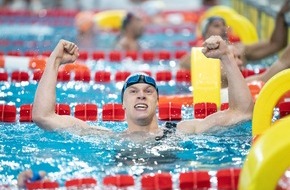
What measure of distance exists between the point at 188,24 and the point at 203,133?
8.32m

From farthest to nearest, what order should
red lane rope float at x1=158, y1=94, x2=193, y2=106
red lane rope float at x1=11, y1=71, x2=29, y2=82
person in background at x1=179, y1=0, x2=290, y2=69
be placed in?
person in background at x1=179, y1=0, x2=290, y2=69 < red lane rope float at x1=11, y1=71, x2=29, y2=82 < red lane rope float at x1=158, y1=94, x2=193, y2=106

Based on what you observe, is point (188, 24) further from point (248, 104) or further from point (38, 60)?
point (248, 104)

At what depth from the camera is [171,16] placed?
1430 cm

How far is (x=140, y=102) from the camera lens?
5.32 m

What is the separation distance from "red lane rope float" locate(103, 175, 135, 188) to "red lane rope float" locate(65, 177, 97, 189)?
2.6 inches

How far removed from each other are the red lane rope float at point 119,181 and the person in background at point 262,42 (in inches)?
145

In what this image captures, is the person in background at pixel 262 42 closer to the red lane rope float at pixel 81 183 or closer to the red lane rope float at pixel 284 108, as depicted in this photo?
the red lane rope float at pixel 284 108

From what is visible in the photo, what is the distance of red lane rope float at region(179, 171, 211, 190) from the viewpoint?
4281mm

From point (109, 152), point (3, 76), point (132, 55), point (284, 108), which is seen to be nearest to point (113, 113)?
point (109, 152)

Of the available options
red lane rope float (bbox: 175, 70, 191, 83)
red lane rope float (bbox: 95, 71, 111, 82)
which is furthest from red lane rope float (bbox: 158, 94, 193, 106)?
red lane rope float (bbox: 95, 71, 111, 82)

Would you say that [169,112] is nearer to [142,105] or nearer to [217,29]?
[142,105]

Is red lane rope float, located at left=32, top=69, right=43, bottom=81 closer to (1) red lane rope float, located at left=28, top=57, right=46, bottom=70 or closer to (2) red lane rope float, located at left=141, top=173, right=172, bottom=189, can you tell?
(1) red lane rope float, located at left=28, top=57, right=46, bottom=70

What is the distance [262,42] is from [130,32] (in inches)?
96.4

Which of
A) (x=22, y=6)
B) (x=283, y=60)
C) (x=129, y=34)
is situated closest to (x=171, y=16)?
(x=22, y=6)
